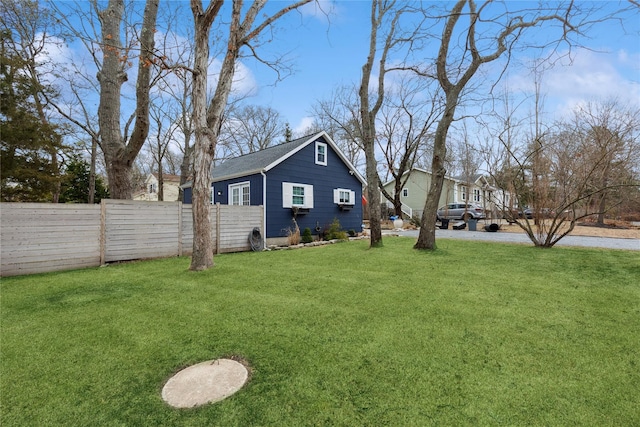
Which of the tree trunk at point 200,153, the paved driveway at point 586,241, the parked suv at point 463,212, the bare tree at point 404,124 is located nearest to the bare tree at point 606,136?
the paved driveway at point 586,241

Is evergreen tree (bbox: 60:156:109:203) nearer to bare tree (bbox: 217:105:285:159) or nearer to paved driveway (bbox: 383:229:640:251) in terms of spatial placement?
bare tree (bbox: 217:105:285:159)

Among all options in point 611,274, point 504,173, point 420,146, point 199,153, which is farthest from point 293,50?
point 420,146

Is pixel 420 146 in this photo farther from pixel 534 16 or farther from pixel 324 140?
pixel 534 16

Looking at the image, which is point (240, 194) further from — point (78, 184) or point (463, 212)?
point (463, 212)

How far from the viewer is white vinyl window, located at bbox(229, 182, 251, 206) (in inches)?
464

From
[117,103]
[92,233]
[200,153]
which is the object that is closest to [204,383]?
[200,153]

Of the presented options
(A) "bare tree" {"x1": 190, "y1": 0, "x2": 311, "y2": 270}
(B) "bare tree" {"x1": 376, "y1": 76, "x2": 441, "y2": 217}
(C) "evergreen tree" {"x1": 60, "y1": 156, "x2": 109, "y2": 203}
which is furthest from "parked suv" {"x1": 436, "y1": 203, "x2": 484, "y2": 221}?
(C) "evergreen tree" {"x1": 60, "y1": 156, "x2": 109, "y2": 203}

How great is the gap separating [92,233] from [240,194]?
239 inches

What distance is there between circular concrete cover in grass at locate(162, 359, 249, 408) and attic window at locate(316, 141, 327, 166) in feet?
36.6

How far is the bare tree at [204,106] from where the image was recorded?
18.9ft

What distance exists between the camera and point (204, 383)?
2092 millimetres

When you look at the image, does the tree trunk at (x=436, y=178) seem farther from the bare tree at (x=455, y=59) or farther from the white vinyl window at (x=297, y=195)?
the white vinyl window at (x=297, y=195)

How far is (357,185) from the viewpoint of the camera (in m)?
15.0

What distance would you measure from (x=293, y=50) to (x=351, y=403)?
25.9ft
